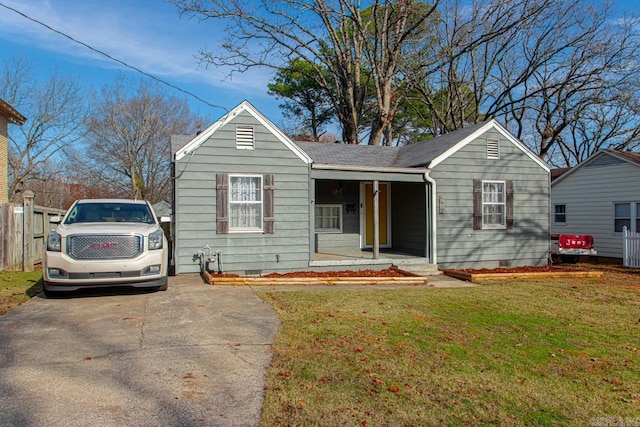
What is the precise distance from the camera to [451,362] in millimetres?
4504

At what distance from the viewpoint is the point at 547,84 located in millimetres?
23953

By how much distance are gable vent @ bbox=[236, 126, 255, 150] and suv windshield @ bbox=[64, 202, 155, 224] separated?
307 cm

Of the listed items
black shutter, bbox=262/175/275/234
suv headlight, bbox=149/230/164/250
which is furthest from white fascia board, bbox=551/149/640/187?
suv headlight, bbox=149/230/164/250

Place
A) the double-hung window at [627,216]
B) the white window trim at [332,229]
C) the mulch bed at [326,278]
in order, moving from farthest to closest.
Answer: the double-hung window at [627,216] → the white window trim at [332,229] → the mulch bed at [326,278]

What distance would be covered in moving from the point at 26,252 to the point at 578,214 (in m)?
19.9

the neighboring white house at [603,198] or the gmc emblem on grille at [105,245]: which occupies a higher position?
the neighboring white house at [603,198]

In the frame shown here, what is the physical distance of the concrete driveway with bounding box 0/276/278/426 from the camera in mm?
3270

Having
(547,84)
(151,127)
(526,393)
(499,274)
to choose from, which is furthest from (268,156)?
(151,127)

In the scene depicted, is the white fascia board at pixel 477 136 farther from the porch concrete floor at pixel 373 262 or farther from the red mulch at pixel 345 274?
the red mulch at pixel 345 274

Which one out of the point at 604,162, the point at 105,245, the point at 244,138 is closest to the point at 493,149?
the point at 604,162

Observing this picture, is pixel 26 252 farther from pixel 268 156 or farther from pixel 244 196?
pixel 268 156

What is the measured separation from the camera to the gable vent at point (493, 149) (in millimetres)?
13172

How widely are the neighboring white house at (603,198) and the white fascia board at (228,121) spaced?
12.8 metres

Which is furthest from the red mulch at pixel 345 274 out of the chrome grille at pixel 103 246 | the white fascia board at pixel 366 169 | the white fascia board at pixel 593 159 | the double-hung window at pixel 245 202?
the white fascia board at pixel 593 159
